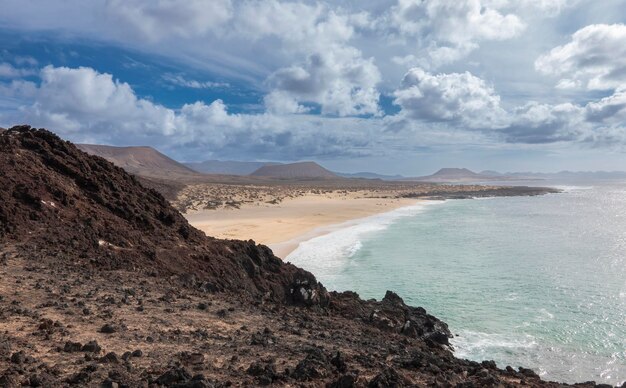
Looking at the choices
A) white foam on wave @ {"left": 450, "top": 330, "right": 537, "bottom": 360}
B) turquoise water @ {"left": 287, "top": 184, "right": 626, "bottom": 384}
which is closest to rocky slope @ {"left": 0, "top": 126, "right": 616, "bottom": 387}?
white foam on wave @ {"left": 450, "top": 330, "right": 537, "bottom": 360}

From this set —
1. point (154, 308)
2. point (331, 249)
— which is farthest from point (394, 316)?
point (331, 249)

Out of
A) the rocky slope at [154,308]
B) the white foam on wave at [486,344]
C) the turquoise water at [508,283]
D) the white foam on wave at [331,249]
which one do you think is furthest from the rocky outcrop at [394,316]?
the white foam on wave at [331,249]

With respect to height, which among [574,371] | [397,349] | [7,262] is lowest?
[574,371]

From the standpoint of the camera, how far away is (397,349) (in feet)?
28.8

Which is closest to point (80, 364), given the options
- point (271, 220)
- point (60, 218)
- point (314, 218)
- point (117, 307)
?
point (117, 307)

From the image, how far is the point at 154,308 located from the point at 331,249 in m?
18.3

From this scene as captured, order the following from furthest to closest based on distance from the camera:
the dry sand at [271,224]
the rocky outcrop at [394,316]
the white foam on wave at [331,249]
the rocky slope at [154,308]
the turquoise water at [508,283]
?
1. the dry sand at [271,224]
2. the white foam on wave at [331,249]
3. the turquoise water at [508,283]
4. the rocky outcrop at [394,316]
5. the rocky slope at [154,308]

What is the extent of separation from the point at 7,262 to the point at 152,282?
318 cm

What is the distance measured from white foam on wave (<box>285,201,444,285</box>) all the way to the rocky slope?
267 inches

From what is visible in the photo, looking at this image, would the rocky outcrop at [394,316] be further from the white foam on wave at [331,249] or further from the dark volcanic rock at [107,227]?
the white foam on wave at [331,249]

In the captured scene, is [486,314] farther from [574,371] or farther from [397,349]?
[397,349]

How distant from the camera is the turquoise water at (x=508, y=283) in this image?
39.8 ft

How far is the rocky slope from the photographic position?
20.6 feet

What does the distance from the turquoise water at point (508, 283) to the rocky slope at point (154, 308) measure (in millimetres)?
2380
